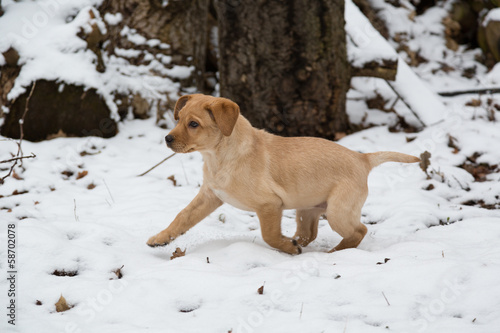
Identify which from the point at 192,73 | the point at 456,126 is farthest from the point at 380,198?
the point at 192,73

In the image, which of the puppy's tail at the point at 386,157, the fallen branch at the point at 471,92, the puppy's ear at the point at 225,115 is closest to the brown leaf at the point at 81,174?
the puppy's ear at the point at 225,115

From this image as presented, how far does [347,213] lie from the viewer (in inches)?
148

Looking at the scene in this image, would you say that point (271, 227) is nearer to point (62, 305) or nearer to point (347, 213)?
point (347, 213)

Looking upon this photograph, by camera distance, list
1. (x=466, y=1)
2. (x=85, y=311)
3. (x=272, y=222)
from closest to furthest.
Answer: (x=85, y=311), (x=272, y=222), (x=466, y=1)

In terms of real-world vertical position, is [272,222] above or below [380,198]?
above

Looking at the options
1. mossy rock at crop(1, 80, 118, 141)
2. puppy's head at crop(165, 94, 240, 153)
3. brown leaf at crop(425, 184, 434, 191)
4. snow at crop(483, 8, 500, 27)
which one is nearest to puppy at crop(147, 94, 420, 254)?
puppy's head at crop(165, 94, 240, 153)

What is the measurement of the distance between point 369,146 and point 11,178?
4.50 metres

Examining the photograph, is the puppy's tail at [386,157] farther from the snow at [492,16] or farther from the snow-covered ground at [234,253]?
the snow at [492,16]

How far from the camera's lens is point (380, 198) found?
16.6 feet

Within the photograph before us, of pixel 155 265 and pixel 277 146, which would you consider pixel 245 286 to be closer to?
pixel 155 265

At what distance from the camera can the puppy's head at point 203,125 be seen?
11.4ft

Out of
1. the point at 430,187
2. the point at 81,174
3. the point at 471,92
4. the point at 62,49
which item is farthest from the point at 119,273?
the point at 471,92

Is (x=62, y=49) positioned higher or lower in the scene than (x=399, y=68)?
higher

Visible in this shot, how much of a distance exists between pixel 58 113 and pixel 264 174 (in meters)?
3.67
